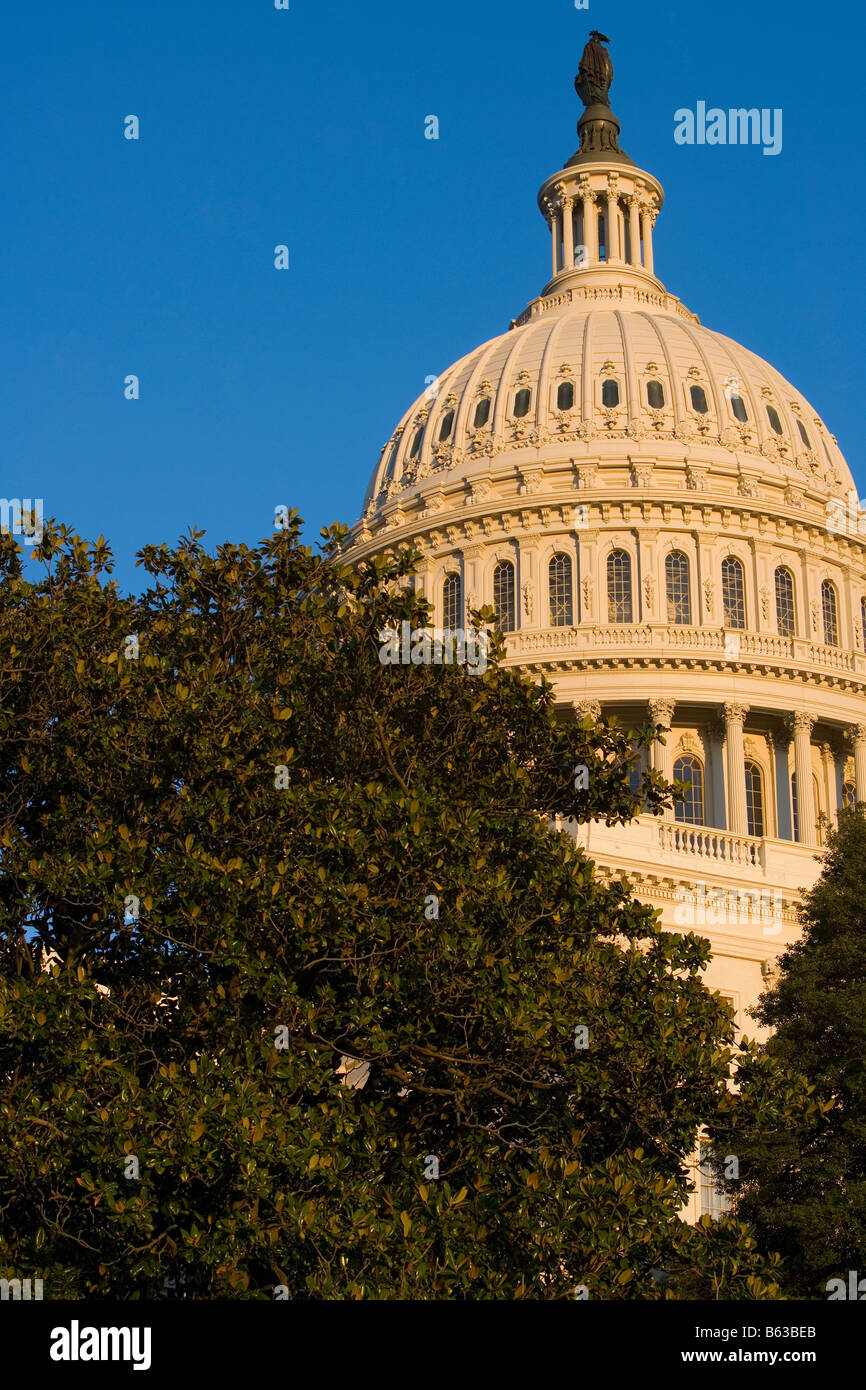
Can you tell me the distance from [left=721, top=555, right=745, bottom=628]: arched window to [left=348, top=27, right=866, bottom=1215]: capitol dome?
0.11 m

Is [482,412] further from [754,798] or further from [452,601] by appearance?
[754,798]

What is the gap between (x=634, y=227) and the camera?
93.8m

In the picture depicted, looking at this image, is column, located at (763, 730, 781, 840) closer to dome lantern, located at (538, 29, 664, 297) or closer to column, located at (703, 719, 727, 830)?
column, located at (703, 719, 727, 830)

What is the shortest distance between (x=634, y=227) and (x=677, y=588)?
2631cm

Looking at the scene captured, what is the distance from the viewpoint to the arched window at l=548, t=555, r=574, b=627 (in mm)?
74312

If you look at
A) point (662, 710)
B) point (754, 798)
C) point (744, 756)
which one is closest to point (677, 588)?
point (662, 710)

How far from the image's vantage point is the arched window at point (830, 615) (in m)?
77.4

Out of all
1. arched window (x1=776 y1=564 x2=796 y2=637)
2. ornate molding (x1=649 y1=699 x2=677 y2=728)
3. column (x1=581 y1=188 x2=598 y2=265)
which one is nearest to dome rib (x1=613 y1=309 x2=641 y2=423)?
arched window (x1=776 y1=564 x2=796 y2=637)

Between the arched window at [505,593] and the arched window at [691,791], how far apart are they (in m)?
8.40

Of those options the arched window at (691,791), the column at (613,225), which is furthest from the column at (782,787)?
the column at (613,225)

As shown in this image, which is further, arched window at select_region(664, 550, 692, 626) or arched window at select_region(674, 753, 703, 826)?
arched window at select_region(664, 550, 692, 626)

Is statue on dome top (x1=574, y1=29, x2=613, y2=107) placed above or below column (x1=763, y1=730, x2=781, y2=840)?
above

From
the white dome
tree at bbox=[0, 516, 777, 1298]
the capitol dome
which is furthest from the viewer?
the white dome
